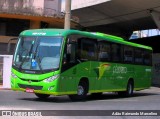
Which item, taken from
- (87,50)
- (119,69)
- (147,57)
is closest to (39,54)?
(87,50)

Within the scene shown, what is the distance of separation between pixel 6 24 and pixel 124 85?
2625 centimetres

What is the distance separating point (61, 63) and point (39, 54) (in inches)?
39.4

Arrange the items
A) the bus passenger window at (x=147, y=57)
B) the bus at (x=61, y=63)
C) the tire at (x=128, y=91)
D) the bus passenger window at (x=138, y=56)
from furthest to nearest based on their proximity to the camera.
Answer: the bus passenger window at (x=147, y=57), the bus passenger window at (x=138, y=56), the tire at (x=128, y=91), the bus at (x=61, y=63)

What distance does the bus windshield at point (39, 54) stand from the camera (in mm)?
17609

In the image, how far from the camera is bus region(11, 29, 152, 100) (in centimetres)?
Answer: 1755

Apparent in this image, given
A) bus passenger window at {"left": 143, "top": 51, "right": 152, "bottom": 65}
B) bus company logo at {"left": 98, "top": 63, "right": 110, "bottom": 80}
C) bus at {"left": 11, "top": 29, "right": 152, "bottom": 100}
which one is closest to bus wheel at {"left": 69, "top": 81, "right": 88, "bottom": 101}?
bus at {"left": 11, "top": 29, "right": 152, "bottom": 100}

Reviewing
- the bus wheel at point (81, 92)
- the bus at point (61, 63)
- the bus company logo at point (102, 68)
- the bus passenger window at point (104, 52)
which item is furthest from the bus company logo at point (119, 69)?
the bus wheel at point (81, 92)

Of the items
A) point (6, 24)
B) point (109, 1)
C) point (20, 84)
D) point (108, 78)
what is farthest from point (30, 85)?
point (6, 24)

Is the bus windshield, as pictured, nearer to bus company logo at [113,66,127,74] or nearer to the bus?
the bus

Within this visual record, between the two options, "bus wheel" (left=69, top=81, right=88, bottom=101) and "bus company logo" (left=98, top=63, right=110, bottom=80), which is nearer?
"bus wheel" (left=69, top=81, right=88, bottom=101)

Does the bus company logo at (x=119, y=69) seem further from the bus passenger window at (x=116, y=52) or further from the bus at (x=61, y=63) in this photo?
the bus at (x=61, y=63)

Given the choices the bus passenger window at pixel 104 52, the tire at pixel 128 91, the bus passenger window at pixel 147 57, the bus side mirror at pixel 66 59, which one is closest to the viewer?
the bus side mirror at pixel 66 59

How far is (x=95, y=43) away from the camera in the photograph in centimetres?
2031

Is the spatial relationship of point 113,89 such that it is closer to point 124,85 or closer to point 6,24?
point 124,85
